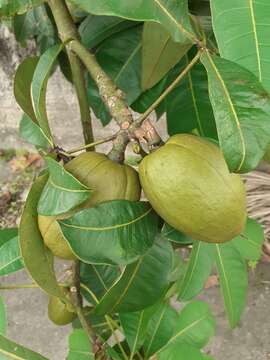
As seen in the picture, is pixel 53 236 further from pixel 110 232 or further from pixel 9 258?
pixel 9 258

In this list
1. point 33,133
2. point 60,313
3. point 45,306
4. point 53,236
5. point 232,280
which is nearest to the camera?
point 53,236

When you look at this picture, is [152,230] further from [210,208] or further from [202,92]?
[202,92]

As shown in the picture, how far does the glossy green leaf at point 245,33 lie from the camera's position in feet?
1.36

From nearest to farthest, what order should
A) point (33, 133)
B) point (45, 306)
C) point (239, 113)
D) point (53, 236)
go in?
point (239, 113) < point (53, 236) < point (33, 133) < point (45, 306)

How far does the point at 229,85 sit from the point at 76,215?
17 cm

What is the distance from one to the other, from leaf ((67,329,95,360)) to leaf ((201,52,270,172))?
0.45 m

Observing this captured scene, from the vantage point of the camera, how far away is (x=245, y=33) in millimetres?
424

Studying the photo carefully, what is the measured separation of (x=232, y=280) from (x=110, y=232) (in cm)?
39

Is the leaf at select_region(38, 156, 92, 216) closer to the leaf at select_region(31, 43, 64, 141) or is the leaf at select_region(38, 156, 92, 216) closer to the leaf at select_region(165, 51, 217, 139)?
the leaf at select_region(31, 43, 64, 141)

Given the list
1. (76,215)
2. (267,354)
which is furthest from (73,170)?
(267,354)

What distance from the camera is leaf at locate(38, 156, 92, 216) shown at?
18.7 inches

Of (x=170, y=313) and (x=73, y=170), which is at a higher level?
(x=73, y=170)

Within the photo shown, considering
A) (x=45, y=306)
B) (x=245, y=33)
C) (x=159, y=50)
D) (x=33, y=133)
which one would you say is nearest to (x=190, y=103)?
(x=159, y=50)

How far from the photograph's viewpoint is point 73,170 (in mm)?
512
